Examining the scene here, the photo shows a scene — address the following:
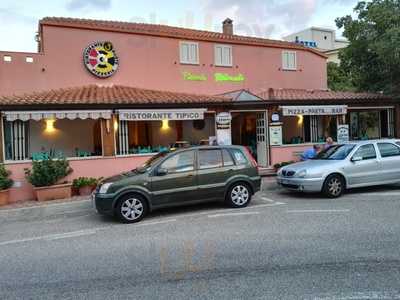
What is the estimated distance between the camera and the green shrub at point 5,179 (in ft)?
36.3

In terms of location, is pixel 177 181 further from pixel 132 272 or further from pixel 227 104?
pixel 227 104

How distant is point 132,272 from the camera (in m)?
4.91

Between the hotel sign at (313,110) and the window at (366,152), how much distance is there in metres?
4.72

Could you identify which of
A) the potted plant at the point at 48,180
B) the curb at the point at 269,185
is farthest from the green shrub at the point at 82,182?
the curb at the point at 269,185

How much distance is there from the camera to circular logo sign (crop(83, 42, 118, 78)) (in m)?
15.9

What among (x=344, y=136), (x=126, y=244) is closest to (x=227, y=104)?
(x=344, y=136)

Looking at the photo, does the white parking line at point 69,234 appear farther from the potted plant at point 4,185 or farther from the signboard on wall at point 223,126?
the signboard on wall at point 223,126

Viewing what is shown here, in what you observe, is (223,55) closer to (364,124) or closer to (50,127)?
(50,127)

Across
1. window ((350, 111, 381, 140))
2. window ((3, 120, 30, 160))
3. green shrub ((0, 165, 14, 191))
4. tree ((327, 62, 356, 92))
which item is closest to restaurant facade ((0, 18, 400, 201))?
window ((3, 120, 30, 160))

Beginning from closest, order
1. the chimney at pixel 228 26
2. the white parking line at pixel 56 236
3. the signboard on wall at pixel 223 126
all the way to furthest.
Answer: the white parking line at pixel 56 236 → the signboard on wall at pixel 223 126 → the chimney at pixel 228 26

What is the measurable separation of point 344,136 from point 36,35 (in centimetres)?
1644

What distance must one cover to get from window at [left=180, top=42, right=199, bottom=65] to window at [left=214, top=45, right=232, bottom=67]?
1.08 m

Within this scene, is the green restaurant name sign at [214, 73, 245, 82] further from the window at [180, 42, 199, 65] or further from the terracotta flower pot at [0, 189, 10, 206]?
the terracotta flower pot at [0, 189, 10, 206]

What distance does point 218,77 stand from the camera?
59.7 ft
